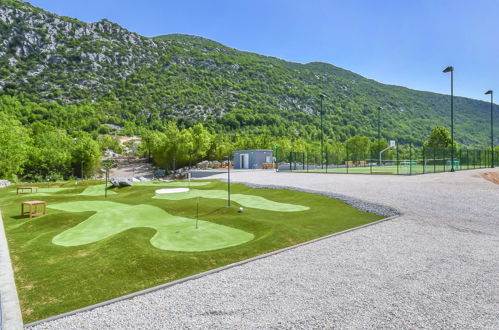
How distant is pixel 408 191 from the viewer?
1541cm

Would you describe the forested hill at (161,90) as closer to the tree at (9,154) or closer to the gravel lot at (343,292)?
the tree at (9,154)

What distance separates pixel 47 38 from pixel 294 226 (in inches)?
4965

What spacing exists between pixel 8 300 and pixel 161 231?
13.2 feet

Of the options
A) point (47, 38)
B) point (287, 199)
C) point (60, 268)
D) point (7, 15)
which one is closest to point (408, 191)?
point (287, 199)

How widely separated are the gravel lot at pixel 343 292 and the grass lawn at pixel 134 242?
23.5 inches

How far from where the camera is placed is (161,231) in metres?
8.27

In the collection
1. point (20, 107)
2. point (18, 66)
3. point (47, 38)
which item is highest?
point (47, 38)

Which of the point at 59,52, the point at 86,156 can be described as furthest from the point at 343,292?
the point at 59,52

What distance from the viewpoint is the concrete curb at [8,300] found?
3766mm

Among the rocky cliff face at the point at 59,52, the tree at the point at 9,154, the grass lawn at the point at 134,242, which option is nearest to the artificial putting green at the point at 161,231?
the grass lawn at the point at 134,242

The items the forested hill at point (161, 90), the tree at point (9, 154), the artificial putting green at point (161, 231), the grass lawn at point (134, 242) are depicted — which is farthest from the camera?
the forested hill at point (161, 90)

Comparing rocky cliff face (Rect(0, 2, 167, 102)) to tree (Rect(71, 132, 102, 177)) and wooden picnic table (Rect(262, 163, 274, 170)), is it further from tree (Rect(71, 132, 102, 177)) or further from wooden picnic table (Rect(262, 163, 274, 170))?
wooden picnic table (Rect(262, 163, 274, 170))

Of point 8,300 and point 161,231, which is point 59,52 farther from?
point 8,300

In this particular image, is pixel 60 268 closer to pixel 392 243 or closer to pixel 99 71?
pixel 392 243
